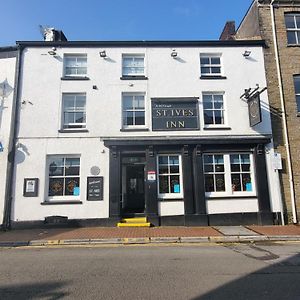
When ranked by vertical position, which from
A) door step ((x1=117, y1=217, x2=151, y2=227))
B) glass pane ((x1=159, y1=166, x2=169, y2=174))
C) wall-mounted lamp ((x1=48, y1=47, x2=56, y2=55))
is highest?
wall-mounted lamp ((x1=48, y1=47, x2=56, y2=55))

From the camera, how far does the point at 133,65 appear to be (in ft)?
46.1

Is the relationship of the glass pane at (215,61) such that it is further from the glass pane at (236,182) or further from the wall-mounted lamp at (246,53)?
the glass pane at (236,182)

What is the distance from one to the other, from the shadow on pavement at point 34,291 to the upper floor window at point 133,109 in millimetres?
8925

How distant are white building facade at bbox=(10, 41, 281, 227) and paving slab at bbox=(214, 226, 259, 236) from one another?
0.69m

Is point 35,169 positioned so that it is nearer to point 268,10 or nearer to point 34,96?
point 34,96

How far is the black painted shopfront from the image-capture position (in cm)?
1239

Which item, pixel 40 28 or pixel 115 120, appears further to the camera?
pixel 40 28

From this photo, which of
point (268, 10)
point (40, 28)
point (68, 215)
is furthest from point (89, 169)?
point (268, 10)

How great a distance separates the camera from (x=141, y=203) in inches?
532

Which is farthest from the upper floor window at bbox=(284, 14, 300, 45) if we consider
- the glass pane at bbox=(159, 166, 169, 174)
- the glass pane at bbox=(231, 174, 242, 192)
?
the glass pane at bbox=(159, 166, 169, 174)

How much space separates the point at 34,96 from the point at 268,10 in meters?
12.6

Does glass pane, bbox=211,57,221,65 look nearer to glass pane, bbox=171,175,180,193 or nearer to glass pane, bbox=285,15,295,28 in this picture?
glass pane, bbox=285,15,295,28

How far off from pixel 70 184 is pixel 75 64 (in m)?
6.01

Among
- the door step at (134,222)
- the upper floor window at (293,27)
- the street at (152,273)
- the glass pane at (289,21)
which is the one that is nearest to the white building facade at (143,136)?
the door step at (134,222)
